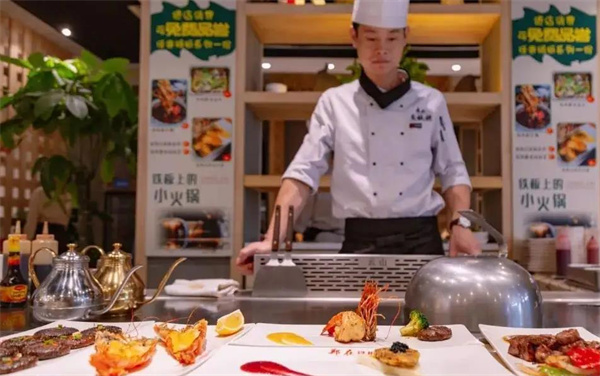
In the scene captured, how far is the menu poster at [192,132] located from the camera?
3029 mm

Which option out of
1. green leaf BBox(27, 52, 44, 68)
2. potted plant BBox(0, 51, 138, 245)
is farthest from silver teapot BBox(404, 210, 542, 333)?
green leaf BBox(27, 52, 44, 68)

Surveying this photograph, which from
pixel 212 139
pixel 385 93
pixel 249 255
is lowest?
pixel 249 255

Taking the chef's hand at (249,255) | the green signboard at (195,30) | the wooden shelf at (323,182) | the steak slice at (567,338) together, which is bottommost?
the steak slice at (567,338)

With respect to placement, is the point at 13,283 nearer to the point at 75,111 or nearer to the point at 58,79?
the point at 75,111

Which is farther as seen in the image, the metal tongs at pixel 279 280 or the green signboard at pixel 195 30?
the green signboard at pixel 195 30

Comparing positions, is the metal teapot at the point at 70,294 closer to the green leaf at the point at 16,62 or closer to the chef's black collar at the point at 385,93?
the chef's black collar at the point at 385,93

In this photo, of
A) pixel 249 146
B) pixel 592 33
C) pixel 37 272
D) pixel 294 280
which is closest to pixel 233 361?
pixel 294 280

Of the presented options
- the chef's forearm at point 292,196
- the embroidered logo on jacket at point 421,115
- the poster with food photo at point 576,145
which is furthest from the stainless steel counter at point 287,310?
the poster with food photo at point 576,145

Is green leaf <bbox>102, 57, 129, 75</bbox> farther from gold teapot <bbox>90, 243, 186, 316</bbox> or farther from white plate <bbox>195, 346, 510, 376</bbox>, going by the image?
white plate <bbox>195, 346, 510, 376</bbox>

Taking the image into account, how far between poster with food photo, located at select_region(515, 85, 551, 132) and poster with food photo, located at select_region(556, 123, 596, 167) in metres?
0.11

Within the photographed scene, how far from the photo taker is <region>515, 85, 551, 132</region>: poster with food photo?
301cm

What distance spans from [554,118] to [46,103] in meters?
2.68

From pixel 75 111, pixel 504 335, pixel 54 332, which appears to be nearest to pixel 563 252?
pixel 504 335

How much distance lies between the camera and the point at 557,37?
10.0 feet
